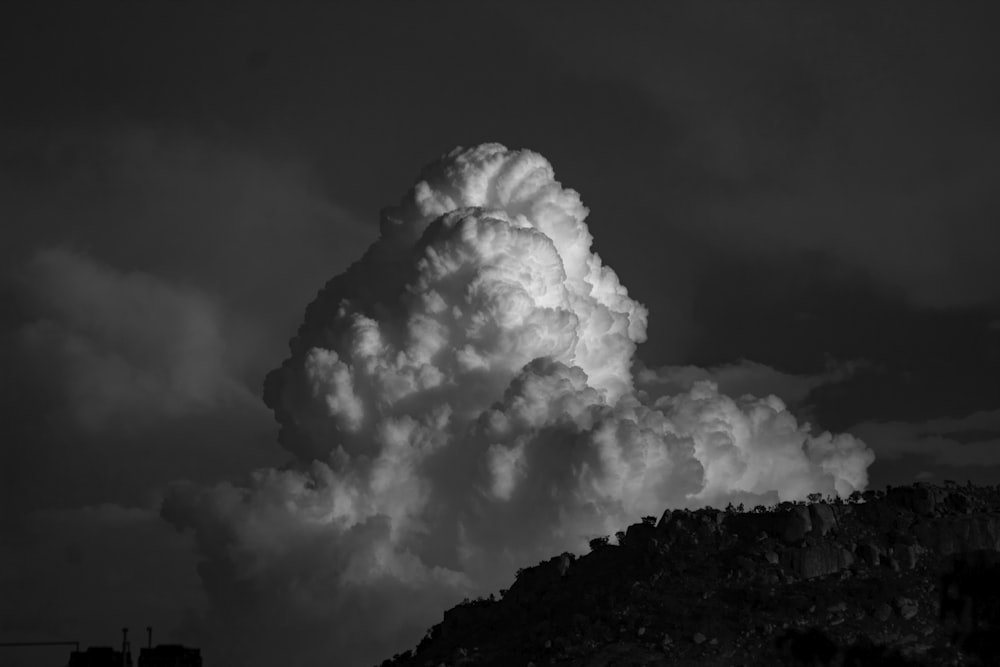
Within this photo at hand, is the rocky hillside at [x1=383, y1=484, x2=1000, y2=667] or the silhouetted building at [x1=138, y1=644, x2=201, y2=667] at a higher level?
the silhouetted building at [x1=138, y1=644, x2=201, y2=667]

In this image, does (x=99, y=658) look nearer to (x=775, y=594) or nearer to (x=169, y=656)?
→ (x=169, y=656)

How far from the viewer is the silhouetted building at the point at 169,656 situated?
561 ft

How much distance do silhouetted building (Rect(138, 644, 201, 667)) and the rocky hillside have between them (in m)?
25.3

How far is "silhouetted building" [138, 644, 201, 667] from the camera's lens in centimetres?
17088

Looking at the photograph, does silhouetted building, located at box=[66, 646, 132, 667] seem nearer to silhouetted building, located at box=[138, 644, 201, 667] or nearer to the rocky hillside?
silhouetted building, located at box=[138, 644, 201, 667]

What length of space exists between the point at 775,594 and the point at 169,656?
6400 cm

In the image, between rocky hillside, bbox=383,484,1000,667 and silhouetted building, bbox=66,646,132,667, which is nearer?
rocky hillside, bbox=383,484,1000,667

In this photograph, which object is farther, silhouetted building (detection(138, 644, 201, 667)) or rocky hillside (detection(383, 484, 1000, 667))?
silhouetted building (detection(138, 644, 201, 667))

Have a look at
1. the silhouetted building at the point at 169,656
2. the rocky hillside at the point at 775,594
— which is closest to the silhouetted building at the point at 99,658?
the silhouetted building at the point at 169,656

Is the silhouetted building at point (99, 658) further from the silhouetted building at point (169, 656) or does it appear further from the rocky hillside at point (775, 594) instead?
the rocky hillside at point (775, 594)

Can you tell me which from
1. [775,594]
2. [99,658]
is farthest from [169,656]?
[775,594]

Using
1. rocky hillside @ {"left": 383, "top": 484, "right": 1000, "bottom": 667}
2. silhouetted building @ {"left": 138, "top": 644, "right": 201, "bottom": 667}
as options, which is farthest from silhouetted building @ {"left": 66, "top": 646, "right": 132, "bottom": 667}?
rocky hillside @ {"left": 383, "top": 484, "right": 1000, "bottom": 667}

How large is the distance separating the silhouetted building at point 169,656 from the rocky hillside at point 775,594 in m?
25.3

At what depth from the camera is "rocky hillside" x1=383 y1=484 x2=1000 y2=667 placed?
135 meters
